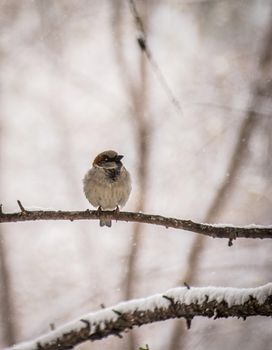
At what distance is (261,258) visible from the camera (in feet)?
37.4

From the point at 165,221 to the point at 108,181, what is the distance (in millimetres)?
2174

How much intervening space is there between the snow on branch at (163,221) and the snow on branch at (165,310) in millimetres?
499

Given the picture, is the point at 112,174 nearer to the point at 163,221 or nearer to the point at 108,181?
the point at 108,181

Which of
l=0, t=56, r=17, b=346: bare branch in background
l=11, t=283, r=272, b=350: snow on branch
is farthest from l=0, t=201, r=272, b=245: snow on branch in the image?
l=0, t=56, r=17, b=346: bare branch in background

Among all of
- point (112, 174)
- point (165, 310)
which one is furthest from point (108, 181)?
point (165, 310)

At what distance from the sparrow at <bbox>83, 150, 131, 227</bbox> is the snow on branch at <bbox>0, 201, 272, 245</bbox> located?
171 centimetres

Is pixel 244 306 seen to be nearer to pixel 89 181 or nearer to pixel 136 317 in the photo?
pixel 136 317

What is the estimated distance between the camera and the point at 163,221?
3562 millimetres

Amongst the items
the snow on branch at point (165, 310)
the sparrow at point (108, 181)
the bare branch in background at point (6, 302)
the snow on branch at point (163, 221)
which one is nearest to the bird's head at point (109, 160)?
the sparrow at point (108, 181)

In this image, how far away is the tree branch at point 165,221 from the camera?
3180 millimetres

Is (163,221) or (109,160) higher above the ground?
(109,160)

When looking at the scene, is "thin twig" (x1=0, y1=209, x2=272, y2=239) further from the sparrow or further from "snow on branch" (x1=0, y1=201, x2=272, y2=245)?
the sparrow

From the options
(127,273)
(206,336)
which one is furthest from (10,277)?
(206,336)

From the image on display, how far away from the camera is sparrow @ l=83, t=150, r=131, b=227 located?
5648 millimetres
